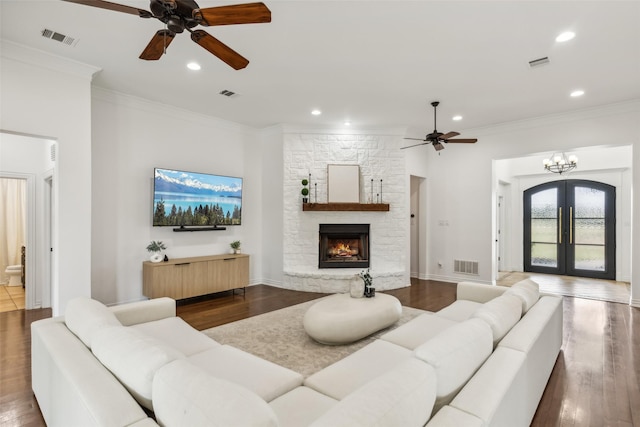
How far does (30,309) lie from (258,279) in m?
3.36

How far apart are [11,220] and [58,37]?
5.25 meters

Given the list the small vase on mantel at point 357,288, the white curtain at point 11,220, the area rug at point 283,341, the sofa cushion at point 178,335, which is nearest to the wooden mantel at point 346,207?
the area rug at point 283,341

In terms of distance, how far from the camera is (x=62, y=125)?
3.52 metres

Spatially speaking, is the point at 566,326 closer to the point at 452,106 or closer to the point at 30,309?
the point at 452,106

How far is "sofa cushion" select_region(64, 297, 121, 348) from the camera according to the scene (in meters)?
1.77

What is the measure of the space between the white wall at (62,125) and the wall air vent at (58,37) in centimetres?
40

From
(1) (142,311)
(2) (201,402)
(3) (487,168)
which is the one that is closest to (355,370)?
(2) (201,402)

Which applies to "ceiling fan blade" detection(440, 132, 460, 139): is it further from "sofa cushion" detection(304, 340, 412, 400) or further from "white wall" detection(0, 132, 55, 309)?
"white wall" detection(0, 132, 55, 309)

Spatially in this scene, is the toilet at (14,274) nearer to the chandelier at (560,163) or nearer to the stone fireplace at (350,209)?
the stone fireplace at (350,209)

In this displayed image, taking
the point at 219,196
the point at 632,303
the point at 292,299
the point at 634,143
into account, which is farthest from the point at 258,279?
the point at 634,143

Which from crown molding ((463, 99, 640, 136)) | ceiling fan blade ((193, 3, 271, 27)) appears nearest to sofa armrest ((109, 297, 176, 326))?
ceiling fan blade ((193, 3, 271, 27))

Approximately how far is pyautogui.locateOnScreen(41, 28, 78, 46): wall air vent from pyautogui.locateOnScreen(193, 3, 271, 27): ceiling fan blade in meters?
2.04

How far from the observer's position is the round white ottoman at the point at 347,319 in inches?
123

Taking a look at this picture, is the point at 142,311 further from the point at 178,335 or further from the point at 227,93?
the point at 227,93
